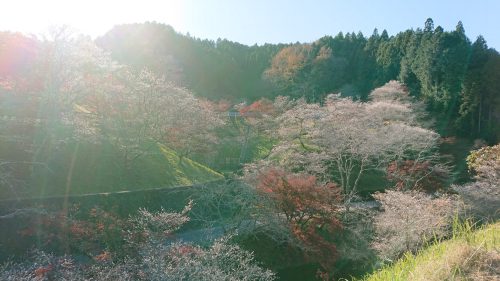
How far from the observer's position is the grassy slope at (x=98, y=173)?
572 inches

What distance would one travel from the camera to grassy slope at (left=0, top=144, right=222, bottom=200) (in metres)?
14.5

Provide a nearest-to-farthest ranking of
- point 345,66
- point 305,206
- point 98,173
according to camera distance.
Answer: point 305,206, point 98,173, point 345,66

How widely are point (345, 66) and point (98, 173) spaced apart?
32973 mm

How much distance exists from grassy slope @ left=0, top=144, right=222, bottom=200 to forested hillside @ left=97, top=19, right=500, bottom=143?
17.5 metres

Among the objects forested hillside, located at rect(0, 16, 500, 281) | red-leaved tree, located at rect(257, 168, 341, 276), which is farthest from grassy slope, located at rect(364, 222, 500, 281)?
red-leaved tree, located at rect(257, 168, 341, 276)

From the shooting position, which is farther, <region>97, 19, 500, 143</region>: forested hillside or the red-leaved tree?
<region>97, 19, 500, 143</region>: forested hillside

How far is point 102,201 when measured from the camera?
14.4 m

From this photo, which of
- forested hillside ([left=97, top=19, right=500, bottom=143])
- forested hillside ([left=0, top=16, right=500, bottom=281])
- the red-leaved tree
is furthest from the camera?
forested hillside ([left=97, top=19, right=500, bottom=143])

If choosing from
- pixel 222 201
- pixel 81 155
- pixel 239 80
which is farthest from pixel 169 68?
pixel 222 201

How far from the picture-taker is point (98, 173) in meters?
16.7

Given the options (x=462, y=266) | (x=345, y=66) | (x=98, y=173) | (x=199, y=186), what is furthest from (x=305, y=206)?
(x=345, y=66)

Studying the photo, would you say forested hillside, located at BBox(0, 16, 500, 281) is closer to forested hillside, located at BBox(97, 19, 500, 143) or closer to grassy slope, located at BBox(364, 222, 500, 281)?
grassy slope, located at BBox(364, 222, 500, 281)

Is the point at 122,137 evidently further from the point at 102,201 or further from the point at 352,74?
the point at 352,74

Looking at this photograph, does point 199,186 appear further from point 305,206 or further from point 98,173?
point 305,206
